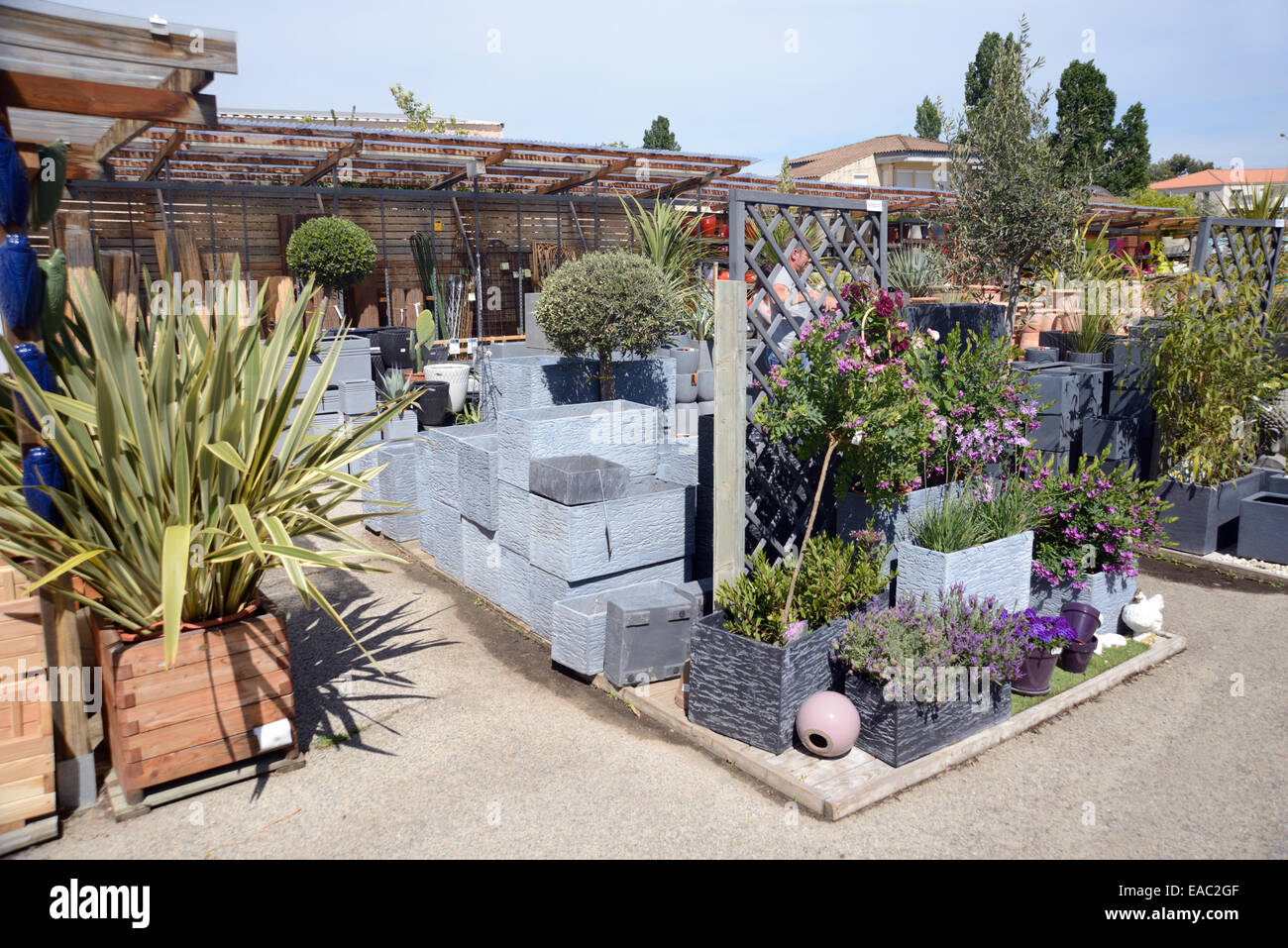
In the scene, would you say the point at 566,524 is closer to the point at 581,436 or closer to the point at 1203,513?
the point at 581,436

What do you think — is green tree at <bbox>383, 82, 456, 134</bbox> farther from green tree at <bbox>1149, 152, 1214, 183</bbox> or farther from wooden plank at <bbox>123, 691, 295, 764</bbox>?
green tree at <bbox>1149, 152, 1214, 183</bbox>

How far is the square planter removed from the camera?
21.5 feet

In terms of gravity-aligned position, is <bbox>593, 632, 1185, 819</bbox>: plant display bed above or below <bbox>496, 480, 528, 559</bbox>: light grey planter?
below

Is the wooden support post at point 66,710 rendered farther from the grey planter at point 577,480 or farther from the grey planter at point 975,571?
the grey planter at point 975,571

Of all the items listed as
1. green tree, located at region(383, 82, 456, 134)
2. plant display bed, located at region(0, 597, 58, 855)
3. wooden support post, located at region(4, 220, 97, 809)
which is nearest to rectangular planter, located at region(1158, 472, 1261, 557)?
wooden support post, located at region(4, 220, 97, 809)

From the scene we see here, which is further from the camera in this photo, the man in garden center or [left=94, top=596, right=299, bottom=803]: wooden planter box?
the man in garden center

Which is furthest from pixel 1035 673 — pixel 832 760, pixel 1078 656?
pixel 832 760

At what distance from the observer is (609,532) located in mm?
4945

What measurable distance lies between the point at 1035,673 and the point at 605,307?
355 cm

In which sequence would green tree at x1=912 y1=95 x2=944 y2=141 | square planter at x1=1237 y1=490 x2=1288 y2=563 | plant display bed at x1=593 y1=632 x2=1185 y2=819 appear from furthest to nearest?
green tree at x1=912 y1=95 x2=944 y2=141 < square planter at x1=1237 y1=490 x2=1288 y2=563 < plant display bed at x1=593 y1=632 x2=1185 y2=819

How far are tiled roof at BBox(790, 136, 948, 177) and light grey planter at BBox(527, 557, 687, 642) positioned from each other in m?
31.7

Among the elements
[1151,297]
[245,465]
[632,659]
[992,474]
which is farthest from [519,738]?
[1151,297]

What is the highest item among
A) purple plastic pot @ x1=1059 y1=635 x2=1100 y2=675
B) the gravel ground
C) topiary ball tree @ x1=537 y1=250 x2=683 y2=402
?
topiary ball tree @ x1=537 y1=250 x2=683 y2=402

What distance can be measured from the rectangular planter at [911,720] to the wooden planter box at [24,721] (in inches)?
127
